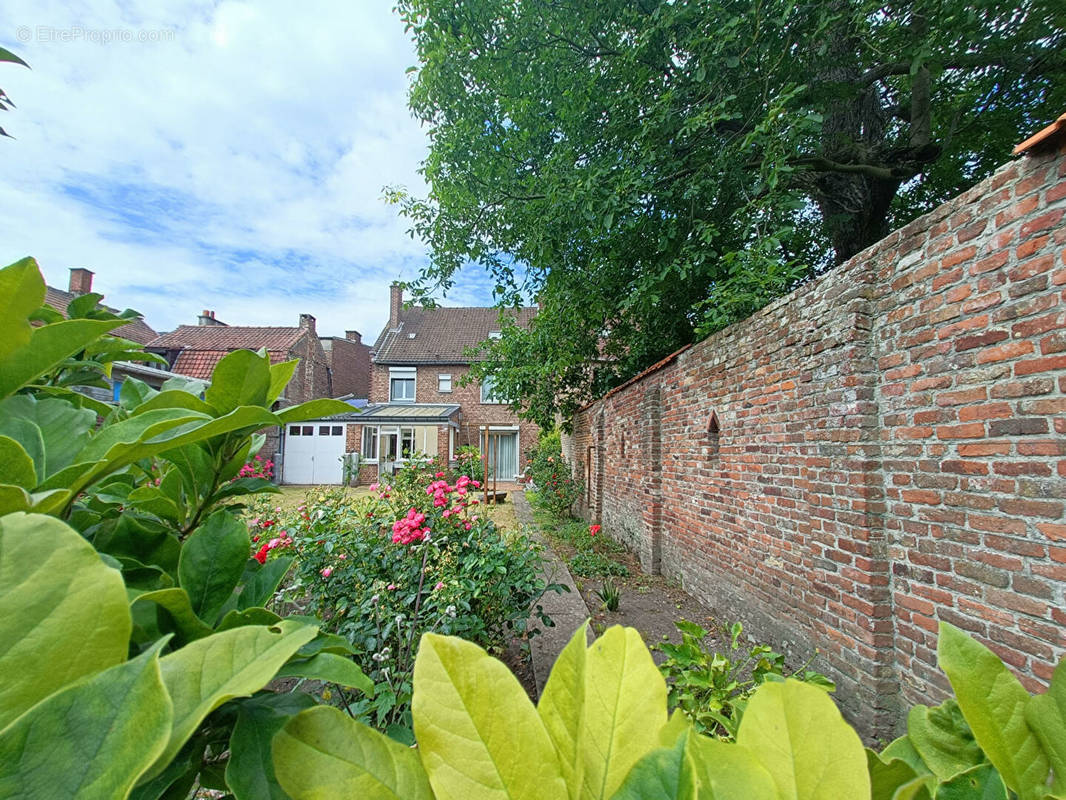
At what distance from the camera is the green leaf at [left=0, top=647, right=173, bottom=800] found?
0.24m

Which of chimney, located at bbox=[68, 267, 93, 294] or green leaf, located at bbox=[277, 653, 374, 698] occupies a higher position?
chimney, located at bbox=[68, 267, 93, 294]

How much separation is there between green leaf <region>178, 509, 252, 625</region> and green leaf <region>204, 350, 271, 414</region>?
148 mm

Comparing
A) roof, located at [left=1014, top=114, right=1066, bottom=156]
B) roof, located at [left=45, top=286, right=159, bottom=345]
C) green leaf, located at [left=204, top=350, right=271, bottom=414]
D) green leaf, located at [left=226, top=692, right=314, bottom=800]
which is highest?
roof, located at [left=45, top=286, right=159, bottom=345]

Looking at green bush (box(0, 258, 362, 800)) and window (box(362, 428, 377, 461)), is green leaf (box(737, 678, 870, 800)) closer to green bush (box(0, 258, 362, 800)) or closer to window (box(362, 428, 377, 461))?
green bush (box(0, 258, 362, 800))

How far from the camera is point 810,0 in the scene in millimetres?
4453

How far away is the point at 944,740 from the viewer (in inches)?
20.0

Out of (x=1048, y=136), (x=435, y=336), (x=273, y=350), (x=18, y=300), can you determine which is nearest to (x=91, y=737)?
(x=18, y=300)

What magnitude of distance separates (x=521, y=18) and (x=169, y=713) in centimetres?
713

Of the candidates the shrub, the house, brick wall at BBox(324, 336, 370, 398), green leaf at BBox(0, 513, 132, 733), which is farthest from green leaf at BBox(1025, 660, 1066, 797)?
brick wall at BBox(324, 336, 370, 398)

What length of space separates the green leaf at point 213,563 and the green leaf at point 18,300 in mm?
269

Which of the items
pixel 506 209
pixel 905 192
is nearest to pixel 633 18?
pixel 506 209

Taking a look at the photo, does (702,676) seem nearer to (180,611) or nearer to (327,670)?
(327,670)

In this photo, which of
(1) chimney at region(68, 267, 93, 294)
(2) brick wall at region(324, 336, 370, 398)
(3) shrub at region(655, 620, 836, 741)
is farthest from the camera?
(2) brick wall at region(324, 336, 370, 398)

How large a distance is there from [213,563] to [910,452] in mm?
3113
